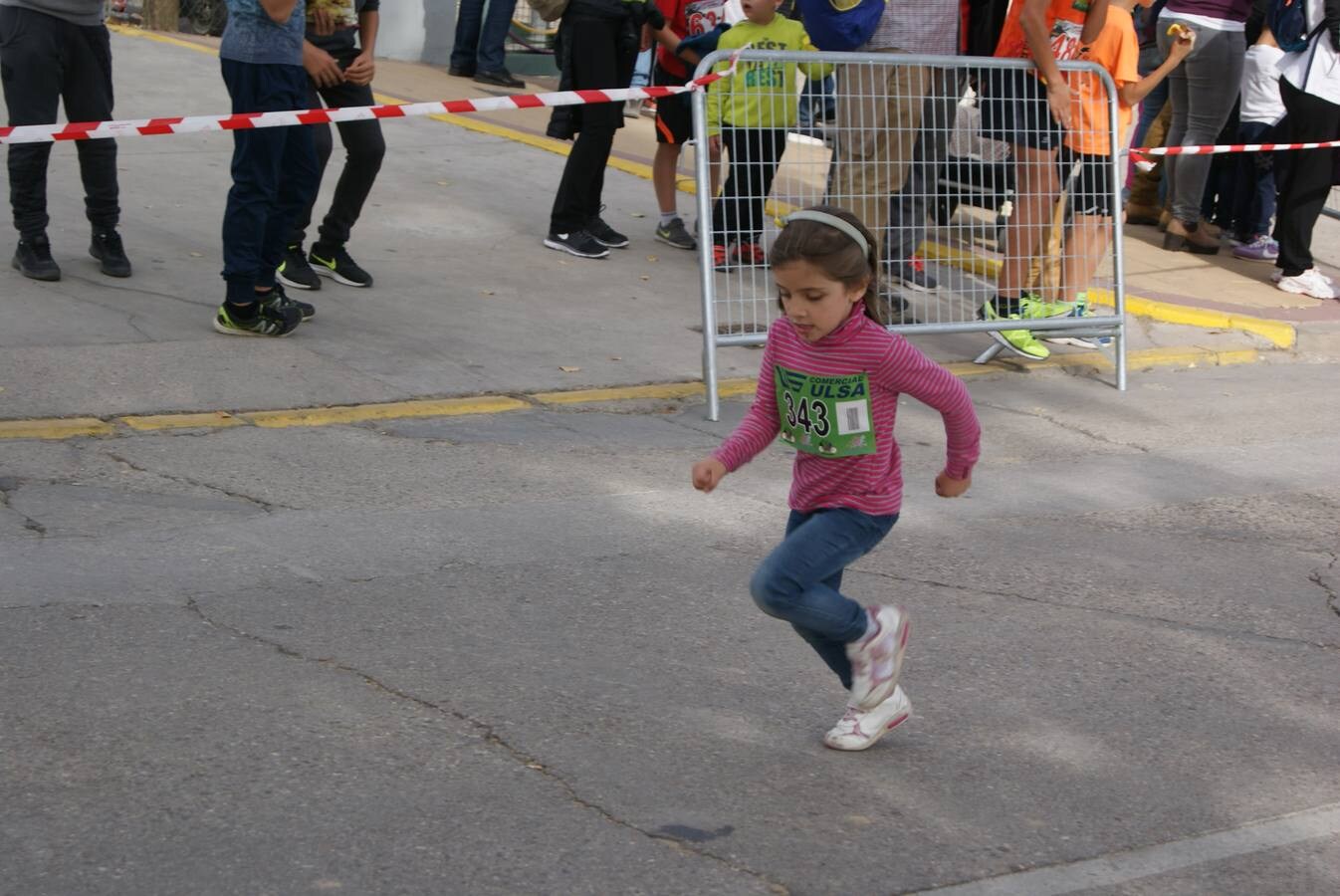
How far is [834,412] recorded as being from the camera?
3.86 metres

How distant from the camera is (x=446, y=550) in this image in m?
5.20

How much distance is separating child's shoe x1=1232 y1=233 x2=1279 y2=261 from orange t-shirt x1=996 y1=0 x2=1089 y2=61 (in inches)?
149

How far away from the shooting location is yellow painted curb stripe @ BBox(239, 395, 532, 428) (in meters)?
6.50

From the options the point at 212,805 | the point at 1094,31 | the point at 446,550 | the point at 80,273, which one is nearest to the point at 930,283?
the point at 1094,31

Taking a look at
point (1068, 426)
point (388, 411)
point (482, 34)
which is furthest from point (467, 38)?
point (1068, 426)

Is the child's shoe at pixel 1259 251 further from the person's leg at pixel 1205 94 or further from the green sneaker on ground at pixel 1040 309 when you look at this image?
the green sneaker on ground at pixel 1040 309

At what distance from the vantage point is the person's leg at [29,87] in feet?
24.8

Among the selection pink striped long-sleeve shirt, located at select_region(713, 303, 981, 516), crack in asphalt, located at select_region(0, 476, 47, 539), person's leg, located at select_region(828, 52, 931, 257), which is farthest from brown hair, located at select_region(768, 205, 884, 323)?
person's leg, located at select_region(828, 52, 931, 257)

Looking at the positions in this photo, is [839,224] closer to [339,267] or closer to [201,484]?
[201,484]

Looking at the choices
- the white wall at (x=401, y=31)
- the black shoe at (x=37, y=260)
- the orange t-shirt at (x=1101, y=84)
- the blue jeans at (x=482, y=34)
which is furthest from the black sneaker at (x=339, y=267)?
the white wall at (x=401, y=31)

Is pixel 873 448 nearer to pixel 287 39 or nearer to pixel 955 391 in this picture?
pixel 955 391

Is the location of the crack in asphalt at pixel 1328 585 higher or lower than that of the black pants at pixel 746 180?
lower

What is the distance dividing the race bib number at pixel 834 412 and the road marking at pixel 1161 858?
1.03 meters

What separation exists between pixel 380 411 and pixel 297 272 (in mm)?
1937
